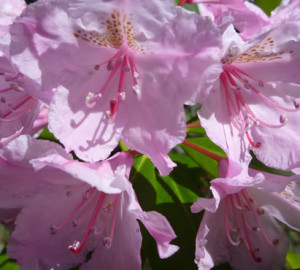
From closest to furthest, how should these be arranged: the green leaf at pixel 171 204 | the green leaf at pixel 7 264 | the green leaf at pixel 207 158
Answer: the green leaf at pixel 171 204
the green leaf at pixel 207 158
the green leaf at pixel 7 264

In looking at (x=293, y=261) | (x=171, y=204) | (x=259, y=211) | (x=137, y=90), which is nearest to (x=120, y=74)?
(x=137, y=90)

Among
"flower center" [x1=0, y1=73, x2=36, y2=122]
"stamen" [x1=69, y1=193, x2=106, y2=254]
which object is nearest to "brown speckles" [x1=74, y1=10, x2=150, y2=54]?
"flower center" [x1=0, y1=73, x2=36, y2=122]

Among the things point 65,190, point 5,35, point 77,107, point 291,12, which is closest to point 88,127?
point 77,107

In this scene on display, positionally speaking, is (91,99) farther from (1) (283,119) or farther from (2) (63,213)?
(1) (283,119)

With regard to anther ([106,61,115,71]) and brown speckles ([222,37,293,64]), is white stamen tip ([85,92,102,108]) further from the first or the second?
brown speckles ([222,37,293,64])

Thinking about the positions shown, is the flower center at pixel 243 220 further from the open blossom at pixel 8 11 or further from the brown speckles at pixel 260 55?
the open blossom at pixel 8 11

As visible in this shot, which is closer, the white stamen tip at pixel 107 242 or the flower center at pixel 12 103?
the white stamen tip at pixel 107 242

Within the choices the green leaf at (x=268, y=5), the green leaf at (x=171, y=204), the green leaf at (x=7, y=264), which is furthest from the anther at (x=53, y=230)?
the green leaf at (x=268, y=5)
